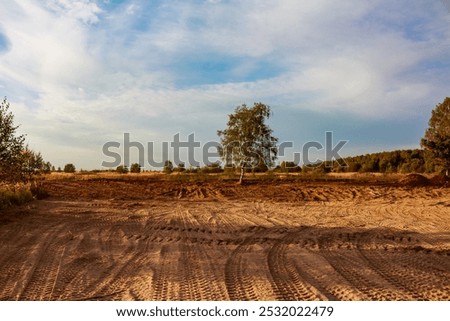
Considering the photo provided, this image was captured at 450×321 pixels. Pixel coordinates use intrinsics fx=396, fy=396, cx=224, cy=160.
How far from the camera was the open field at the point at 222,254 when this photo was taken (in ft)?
21.5

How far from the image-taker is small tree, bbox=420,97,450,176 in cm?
3541

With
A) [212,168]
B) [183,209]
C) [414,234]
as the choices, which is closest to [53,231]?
[183,209]

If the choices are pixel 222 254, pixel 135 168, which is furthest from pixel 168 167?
pixel 222 254

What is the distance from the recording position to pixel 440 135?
38.0 meters

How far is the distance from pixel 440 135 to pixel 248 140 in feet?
66.1

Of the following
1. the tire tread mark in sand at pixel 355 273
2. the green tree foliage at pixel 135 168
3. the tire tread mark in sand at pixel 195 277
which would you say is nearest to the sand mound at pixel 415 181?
the tire tread mark in sand at pixel 355 273

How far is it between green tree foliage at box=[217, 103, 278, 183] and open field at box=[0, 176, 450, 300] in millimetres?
14344

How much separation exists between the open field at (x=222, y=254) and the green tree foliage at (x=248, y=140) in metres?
14.3

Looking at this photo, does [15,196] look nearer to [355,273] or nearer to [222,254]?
[222,254]

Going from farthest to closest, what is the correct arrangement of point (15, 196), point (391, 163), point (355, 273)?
point (391, 163) < point (15, 196) < point (355, 273)

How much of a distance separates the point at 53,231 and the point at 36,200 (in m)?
8.37

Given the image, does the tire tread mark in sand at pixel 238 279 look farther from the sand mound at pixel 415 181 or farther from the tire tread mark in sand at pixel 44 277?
the sand mound at pixel 415 181
